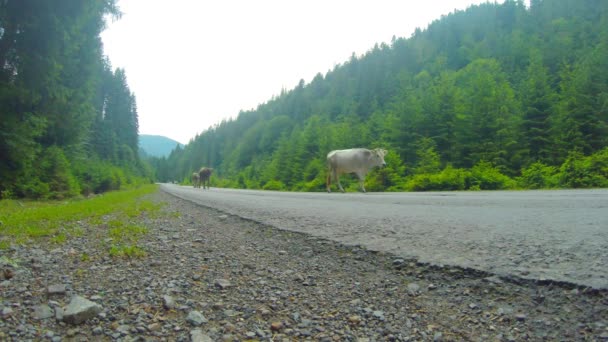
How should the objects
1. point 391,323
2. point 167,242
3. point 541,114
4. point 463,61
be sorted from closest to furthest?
1. point 391,323
2. point 167,242
3. point 541,114
4. point 463,61

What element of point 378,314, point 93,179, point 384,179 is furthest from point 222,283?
point 93,179

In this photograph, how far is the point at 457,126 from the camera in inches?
969

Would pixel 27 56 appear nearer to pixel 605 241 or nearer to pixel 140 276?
pixel 140 276

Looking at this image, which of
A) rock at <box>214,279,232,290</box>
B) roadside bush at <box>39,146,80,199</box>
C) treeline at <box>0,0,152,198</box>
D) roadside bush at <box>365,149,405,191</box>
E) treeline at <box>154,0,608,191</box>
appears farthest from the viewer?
treeline at <box>154,0,608,191</box>

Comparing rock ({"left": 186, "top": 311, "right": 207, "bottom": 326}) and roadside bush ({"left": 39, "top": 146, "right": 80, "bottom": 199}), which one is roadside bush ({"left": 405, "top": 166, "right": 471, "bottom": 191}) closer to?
rock ({"left": 186, "top": 311, "right": 207, "bottom": 326})

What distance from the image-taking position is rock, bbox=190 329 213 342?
4.85ft

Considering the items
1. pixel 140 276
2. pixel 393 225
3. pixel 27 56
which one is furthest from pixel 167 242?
pixel 27 56

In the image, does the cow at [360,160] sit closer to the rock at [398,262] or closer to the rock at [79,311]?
the rock at [398,262]

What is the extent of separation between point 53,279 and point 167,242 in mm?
1325

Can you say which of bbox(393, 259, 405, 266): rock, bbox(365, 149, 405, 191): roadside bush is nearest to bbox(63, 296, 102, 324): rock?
bbox(393, 259, 405, 266): rock

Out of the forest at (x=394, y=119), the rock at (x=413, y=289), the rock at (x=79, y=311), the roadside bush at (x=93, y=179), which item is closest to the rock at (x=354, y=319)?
the rock at (x=413, y=289)

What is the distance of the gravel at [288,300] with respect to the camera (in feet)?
4.67

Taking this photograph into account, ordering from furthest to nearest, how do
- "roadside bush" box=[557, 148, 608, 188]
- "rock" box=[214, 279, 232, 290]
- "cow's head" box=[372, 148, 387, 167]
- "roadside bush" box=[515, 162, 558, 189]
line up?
"cow's head" box=[372, 148, 387, 167] → "roadside bush" box=[515, 162, 558, 189] → "roadside bush" box=[557, 148, 608, 188] → "rock" box=[214, 279, 232, 290]

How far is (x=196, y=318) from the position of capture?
1677 mm
